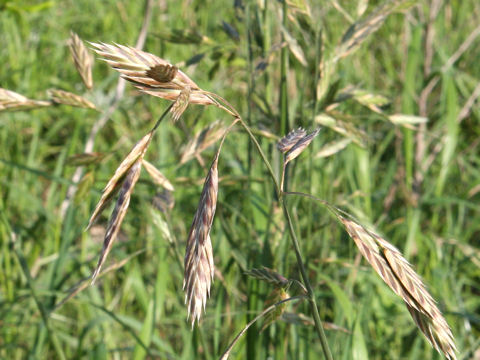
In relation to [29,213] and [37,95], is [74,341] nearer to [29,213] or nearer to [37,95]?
[29,213]

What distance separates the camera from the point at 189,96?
62cm

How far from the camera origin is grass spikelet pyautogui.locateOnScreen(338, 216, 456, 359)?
2.16 ft

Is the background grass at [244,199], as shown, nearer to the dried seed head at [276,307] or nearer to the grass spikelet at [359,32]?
the grass spikelet at [359,32]

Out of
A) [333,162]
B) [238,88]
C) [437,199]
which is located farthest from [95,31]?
[437,199]

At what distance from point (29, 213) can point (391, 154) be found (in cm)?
169

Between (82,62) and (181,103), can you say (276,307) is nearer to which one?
(181,103)

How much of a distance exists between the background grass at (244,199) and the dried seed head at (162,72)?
1.83 ft

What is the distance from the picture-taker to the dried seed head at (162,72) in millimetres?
591

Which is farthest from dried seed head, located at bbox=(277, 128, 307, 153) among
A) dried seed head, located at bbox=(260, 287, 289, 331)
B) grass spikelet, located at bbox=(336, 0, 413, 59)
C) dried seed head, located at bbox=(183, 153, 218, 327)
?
grass spikelet, located at bbox=(336, 0, 413, 59)

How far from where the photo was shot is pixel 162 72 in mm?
594

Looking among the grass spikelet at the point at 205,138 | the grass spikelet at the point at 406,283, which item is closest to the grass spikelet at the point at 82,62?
the grass spikelet at the point at 205,138

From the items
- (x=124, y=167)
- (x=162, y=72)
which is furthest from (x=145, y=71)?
(x=124, y=167)

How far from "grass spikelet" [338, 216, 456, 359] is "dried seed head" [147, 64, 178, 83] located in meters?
0.28

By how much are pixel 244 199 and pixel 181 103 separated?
1.05 metres
